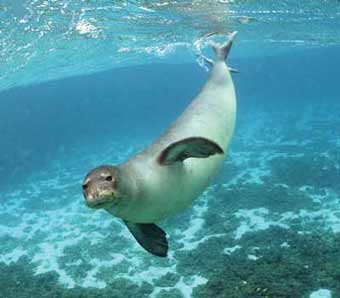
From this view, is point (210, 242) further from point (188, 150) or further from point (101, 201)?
point (101, 201)

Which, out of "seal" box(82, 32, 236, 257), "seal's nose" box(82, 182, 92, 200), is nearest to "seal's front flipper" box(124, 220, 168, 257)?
"seal" box(82, 32, 236, 257)

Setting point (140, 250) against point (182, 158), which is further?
point (140, 250)

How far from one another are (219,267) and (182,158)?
8.86m

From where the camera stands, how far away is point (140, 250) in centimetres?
1396

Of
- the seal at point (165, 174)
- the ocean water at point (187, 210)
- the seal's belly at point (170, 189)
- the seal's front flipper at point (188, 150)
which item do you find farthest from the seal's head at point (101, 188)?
the ocean water at point (187, 210)

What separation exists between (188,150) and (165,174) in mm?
350

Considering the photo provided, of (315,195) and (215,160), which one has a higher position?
(215,160)

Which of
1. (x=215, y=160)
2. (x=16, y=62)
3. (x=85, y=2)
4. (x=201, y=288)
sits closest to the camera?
(x=215, y=160)

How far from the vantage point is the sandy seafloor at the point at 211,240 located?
11328 millimetres

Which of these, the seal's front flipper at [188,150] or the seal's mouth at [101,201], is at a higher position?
the seal's front flipper at [188,150]

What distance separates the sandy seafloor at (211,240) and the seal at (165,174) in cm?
668

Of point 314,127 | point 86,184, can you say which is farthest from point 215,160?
point 314,127

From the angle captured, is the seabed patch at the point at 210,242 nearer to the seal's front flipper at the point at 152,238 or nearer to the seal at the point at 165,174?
the seal's front flipper at the point at 152,238

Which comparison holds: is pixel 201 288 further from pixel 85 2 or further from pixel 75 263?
pixel 85 2
